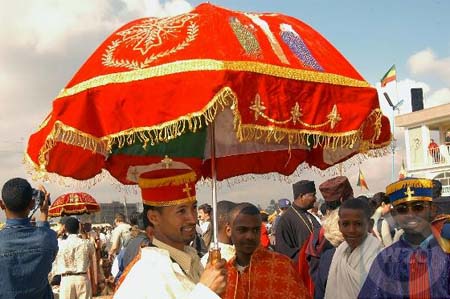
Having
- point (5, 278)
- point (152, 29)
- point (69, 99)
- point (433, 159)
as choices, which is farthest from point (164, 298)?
point (433, 159)

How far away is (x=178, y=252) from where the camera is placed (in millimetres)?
3041

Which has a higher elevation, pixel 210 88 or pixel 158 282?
pixel 210 88

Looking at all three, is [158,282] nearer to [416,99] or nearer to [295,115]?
[295,115]

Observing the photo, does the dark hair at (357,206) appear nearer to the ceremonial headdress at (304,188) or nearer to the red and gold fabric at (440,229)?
the red and gold fabric at (440,229)

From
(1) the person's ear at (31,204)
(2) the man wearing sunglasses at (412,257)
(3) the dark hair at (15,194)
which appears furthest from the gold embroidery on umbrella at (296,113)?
(1) the person's ear at (31,204)

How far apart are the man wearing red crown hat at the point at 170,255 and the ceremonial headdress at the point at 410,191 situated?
1470mm

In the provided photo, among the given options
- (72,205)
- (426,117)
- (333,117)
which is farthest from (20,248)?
(426,117)

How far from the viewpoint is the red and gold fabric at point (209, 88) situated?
9.05 feet

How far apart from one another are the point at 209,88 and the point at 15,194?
102 inches

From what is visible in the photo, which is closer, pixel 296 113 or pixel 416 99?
pixel 296 113

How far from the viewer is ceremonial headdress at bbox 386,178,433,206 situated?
3836 millimetres

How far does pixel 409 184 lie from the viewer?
3.88 meters

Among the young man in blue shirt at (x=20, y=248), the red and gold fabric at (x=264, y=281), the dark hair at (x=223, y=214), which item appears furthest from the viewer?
the dark hair at (x=223, y=214)

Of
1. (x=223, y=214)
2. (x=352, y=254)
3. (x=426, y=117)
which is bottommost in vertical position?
(x=352, y=254)
